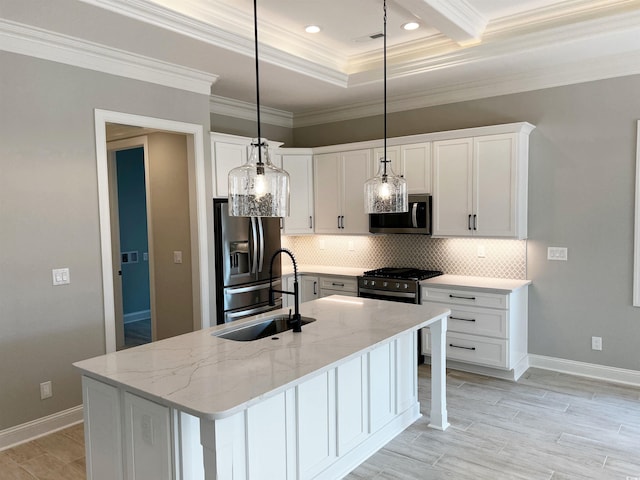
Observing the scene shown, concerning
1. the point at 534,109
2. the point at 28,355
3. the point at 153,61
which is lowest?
the point at 28,355

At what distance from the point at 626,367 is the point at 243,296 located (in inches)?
142

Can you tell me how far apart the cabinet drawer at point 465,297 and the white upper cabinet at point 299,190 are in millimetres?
1770

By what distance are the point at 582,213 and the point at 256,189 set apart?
3.39 meters

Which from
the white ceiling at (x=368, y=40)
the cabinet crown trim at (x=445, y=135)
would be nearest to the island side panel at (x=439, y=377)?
the cabinet crown trim at (x=445, y=135)

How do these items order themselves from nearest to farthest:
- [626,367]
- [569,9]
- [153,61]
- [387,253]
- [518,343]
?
1. [569,9]
2. [153,61]
3. [626,367]
4. [518,343]
5. [387,253]

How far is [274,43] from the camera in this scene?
407 centimetres

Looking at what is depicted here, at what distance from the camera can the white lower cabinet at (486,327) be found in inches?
164

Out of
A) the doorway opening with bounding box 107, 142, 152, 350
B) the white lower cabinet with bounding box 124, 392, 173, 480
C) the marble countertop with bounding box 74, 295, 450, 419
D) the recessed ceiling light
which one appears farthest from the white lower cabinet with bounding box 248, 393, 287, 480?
the doorway opening with bounding box 107, 142, 152, 350

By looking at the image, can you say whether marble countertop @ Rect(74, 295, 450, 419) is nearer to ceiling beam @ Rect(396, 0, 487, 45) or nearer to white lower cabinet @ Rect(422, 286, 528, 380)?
white lower cabinet @ Rect(422, 286, 528, 380)

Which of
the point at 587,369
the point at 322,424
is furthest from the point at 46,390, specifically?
the point at 587,369

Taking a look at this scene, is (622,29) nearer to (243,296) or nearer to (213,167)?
(213,167)

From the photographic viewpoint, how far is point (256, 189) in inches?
90.3

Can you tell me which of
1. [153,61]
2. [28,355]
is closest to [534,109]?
[153,61]

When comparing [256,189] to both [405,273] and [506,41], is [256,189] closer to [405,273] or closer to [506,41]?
[506,41]
